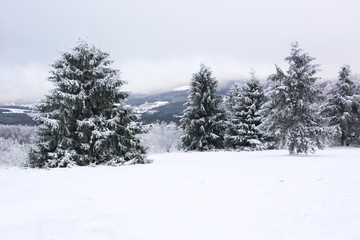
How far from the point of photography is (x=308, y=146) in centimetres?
1550

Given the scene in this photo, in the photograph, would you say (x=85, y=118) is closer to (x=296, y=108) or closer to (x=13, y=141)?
(x=296, y=108)

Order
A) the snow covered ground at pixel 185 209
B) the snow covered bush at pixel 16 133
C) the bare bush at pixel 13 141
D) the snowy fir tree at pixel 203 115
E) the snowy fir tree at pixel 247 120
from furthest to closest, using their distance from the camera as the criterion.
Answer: the snow covered bush at pixel 16 133 → the bare bush at pixel 13 141 → the snowy fir tree at pixel 203 115 → the snowy fir tree at pixel 247 120 → the snow covered ground at pixel 185 209

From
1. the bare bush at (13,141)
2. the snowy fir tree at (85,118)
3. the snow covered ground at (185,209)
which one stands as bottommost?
the bare bush at (13,141)

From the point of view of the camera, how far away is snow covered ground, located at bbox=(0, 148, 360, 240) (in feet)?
11.8

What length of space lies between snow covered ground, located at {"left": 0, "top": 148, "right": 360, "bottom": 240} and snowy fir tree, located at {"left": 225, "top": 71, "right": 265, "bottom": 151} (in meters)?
17.1

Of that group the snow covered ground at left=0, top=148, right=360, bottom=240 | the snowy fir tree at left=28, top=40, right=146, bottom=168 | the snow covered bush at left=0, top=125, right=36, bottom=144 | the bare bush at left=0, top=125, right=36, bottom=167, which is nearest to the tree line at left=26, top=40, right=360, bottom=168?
the snowy fir tree at left=28, top=40, right=146, bottom=168

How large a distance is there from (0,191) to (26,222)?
2.99 metres

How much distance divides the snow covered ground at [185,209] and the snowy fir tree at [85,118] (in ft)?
16.5

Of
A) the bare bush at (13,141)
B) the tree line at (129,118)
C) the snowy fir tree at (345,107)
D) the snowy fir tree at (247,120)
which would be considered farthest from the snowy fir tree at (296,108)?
the bare bush at (13,141)

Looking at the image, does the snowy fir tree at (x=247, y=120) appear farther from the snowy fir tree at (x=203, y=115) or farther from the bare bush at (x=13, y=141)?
the bare bush at (x=13, y=141)

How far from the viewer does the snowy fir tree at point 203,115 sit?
2466 cm

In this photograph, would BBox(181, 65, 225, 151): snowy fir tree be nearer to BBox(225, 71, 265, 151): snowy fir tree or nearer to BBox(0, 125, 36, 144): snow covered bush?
BBox(225, 71, 265, 151): snowy fir tree

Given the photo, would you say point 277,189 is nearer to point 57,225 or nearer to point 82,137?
point 57,225

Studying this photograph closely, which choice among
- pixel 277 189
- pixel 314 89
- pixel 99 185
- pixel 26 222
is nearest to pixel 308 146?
pixel 314 89
